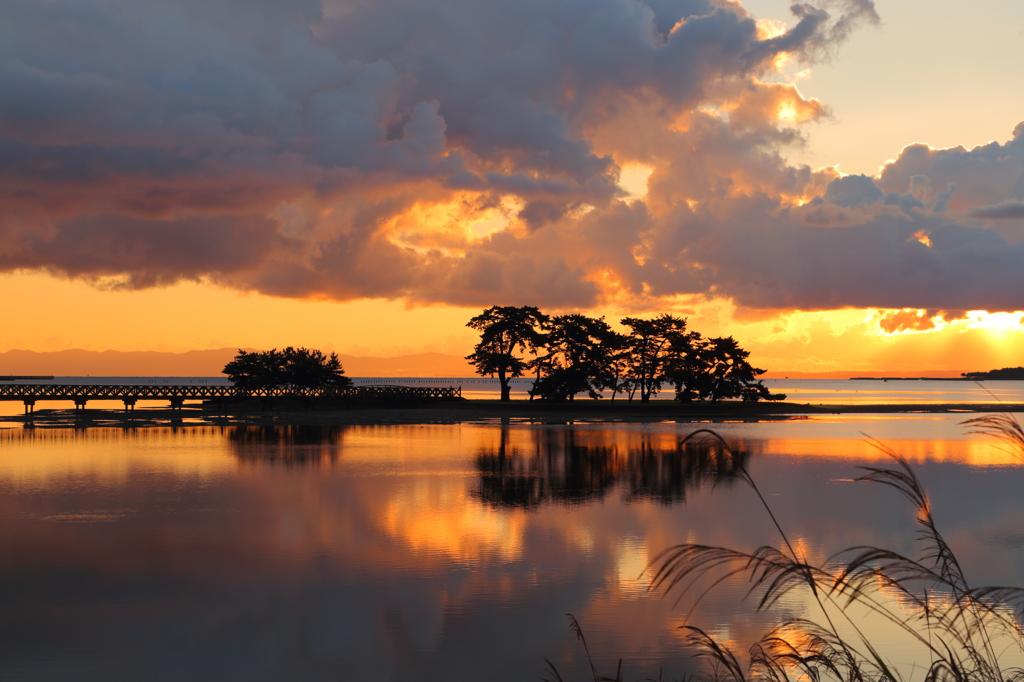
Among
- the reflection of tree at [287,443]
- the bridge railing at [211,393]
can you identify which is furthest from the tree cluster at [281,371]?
the reflection of tree at [287,443]

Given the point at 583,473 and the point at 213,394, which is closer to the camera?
the point at 583,473

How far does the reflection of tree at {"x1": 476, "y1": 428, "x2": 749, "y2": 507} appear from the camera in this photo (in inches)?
1076

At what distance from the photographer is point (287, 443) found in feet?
159

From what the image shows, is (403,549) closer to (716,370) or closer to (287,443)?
(287,443)

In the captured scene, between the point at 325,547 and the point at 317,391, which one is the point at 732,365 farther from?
the point at 325,547

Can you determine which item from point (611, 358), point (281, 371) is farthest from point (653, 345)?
point (281, 371)

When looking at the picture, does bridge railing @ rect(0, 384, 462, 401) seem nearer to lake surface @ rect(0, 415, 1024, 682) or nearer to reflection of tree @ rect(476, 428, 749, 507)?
reflection of tree @ rect(476, 428, 749, 507)

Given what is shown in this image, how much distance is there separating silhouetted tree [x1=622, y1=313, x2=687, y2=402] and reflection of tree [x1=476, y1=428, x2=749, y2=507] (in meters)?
42.2

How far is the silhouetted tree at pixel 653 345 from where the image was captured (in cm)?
8888

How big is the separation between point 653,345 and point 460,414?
2285 cm

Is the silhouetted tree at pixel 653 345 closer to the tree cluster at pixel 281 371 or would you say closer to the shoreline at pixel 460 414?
the shoreline at pixel 460 414

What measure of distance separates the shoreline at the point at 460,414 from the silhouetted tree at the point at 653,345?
14.0 feet

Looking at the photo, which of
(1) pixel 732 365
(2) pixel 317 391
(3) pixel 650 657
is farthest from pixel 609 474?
(2) pixel 317 391

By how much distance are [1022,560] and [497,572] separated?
11091mm
